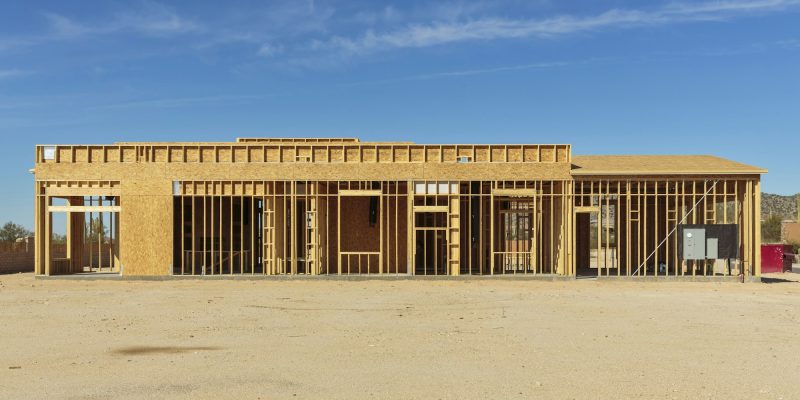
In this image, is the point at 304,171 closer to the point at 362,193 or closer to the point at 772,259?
the point at 362,193

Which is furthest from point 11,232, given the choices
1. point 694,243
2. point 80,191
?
point 694,243

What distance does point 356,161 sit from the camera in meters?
26.8

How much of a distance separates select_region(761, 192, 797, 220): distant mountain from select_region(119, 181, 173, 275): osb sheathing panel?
106893mm

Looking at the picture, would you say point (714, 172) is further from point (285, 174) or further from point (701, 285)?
point (285, 174)

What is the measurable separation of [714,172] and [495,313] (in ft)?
46.0

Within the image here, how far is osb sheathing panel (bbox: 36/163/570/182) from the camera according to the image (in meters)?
26.3

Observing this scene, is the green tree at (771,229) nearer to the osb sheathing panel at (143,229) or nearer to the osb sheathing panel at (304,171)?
the osb sheathing panel at (304,171)

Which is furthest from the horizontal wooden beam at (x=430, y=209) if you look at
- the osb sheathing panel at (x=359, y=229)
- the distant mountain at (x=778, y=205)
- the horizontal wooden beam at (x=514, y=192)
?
the distant mountain at (x=778, y=205)

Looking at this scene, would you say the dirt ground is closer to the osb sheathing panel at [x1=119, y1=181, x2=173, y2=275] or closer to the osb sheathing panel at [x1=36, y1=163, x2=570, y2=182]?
the osb sheathing panel at [x1=119, y1=181, x2=173, y2=275]

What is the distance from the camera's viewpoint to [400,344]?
40.5ft

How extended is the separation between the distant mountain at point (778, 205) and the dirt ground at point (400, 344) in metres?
102

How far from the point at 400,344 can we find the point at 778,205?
4813 inches

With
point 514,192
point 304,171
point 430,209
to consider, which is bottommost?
point 430,209

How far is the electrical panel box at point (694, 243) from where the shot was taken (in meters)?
25.7
